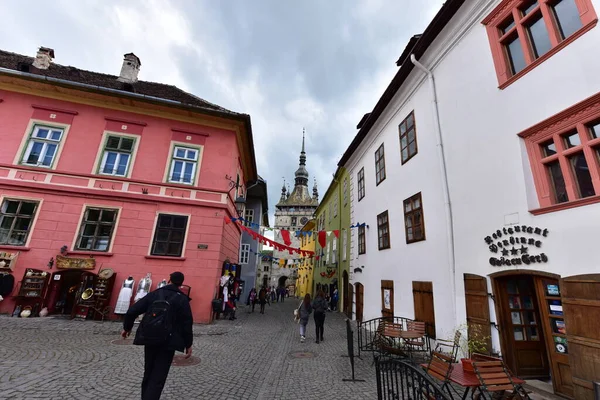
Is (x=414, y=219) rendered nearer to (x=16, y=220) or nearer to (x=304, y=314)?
(x=304, y=314)

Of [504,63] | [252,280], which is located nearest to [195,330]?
[504,63]

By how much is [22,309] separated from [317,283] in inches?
834

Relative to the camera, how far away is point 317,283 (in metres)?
27.0

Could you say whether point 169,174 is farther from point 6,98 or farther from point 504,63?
point 504,63

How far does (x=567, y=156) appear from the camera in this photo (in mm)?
5230

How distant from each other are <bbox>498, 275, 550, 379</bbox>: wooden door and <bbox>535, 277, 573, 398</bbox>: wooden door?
1.73ft

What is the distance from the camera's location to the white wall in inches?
195

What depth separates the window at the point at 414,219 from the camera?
907 centimetres

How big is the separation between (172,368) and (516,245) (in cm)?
754

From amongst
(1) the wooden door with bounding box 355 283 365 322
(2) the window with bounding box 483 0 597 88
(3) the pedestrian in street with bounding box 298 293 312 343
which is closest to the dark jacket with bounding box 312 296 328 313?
(3) the pedestrian in street with bounding box 298 293 312 343

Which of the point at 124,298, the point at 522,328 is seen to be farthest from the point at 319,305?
the point at 124,298

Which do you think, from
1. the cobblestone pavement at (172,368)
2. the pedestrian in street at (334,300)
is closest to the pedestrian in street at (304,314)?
the cobblestone pavement at (172,368)

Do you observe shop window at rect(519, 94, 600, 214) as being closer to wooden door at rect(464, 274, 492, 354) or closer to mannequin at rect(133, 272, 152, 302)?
wooden door at rect(464, 274, 492, 354)

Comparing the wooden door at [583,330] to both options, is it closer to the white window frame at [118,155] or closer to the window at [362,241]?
the window at [362,241]
